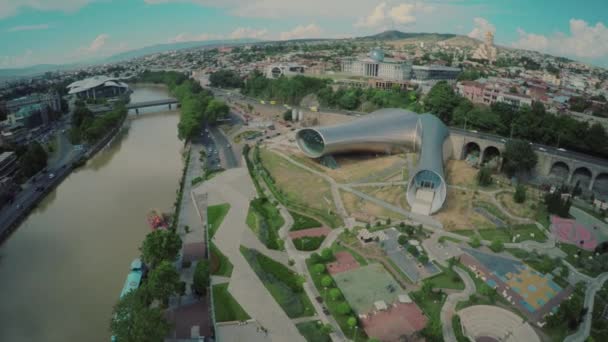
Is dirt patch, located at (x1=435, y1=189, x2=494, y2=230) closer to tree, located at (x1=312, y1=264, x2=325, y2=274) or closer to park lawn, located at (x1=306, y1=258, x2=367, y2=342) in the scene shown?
tree, located at (x1=312, y1=264, x2=325, y2=274)

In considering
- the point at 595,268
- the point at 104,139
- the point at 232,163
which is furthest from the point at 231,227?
the point at 104,139

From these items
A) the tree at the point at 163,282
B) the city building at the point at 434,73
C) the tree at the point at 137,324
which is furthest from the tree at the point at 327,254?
the city building at the point at 434,73

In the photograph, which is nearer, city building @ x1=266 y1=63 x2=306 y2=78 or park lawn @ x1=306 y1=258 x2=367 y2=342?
park lawn @ x1=306 y1=258 x2=367 y2=342

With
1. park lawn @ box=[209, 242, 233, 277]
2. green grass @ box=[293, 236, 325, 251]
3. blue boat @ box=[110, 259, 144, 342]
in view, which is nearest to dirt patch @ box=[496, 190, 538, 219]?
green grass @ box=[293, 236, 325, 251]

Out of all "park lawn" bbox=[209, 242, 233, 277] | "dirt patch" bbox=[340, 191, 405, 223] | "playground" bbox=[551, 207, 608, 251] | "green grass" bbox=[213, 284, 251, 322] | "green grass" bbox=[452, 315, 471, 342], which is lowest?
"green grass" bbox=[213, 284, 251, 322]

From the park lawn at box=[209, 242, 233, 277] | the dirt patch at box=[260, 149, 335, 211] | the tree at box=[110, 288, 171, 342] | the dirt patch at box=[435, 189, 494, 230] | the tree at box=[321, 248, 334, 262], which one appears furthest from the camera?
the dirt patch at box=[260, 149, 335, 211]

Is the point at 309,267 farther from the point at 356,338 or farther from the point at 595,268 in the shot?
the point at 595,268
